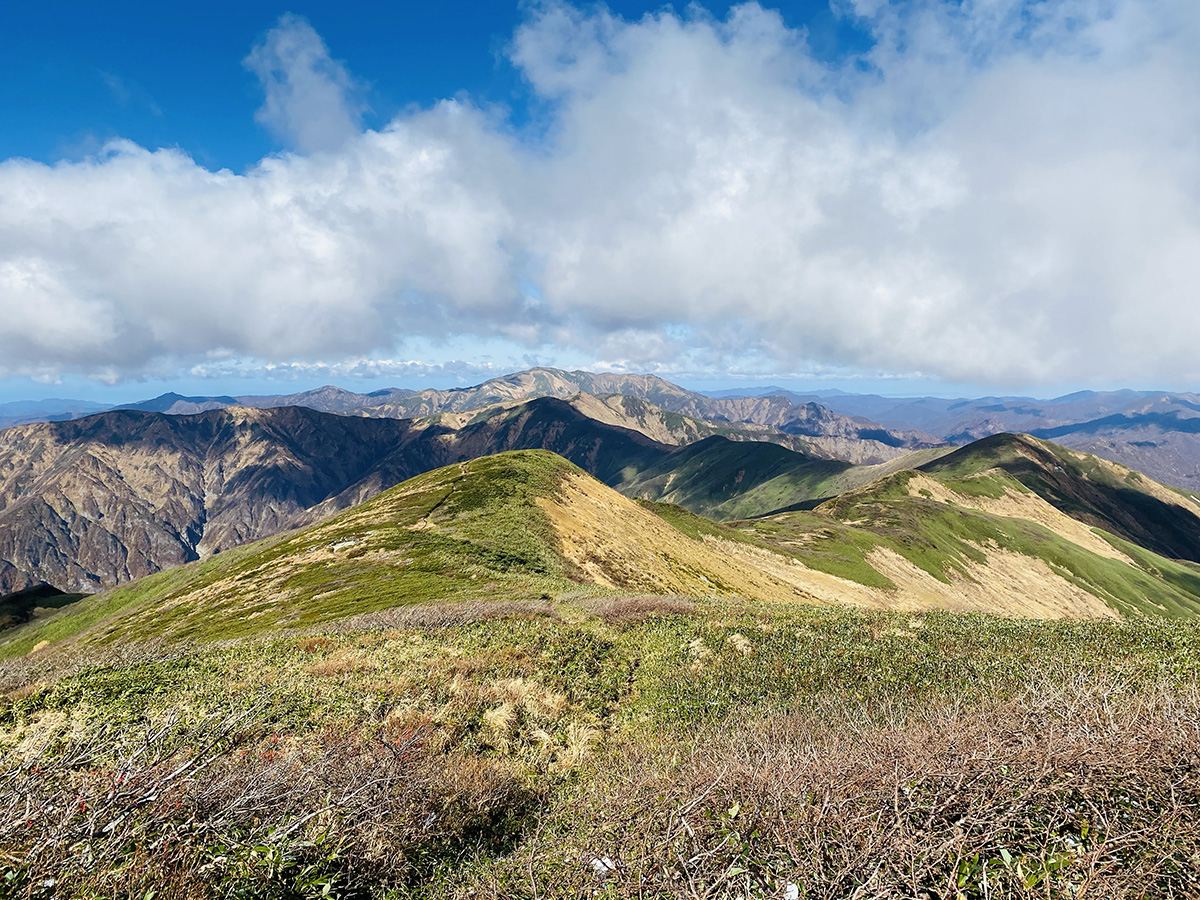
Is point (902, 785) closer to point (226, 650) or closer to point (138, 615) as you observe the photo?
point (226, 650)

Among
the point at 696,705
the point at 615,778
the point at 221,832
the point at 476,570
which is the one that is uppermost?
the point at 221,832

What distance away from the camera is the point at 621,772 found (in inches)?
446

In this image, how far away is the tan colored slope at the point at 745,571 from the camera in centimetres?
5616

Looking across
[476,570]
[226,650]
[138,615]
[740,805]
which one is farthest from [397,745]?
[138,615]

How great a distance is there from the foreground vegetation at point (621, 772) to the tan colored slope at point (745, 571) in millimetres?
30867

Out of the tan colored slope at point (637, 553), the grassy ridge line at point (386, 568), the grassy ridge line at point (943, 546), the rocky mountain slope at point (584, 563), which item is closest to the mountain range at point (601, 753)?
the grassy ridge line at point (386, 568)

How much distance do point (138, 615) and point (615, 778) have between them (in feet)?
215

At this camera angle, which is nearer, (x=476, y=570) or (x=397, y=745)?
(x=397, y=745)

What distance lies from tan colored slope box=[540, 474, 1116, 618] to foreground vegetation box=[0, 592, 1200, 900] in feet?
101

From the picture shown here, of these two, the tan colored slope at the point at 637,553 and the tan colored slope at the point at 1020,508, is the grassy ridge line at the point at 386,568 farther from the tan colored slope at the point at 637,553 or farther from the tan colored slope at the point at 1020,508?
the tan colored slope at the point at 1020,508

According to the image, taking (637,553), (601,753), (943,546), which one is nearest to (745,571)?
(637,553)

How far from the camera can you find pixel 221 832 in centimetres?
761

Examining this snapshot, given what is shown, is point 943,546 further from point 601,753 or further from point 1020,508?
point 601,753

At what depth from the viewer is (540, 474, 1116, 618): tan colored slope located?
56.2 meters
